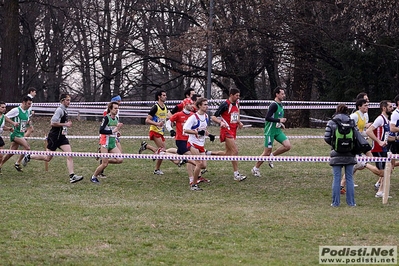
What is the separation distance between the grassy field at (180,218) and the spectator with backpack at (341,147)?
350 mm

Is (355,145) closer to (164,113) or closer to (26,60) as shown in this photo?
(164,113)

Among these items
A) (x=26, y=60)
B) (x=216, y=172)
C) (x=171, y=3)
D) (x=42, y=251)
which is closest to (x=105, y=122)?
(x=216, y=172)

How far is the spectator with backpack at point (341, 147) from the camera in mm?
11891

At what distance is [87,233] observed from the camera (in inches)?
398

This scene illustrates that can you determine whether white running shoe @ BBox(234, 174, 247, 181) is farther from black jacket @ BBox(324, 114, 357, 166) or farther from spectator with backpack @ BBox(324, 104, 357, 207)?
black jacket @ BBox(324, 114, 357, 166)

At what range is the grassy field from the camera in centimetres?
902

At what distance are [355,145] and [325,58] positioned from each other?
1979cm

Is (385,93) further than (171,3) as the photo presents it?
No

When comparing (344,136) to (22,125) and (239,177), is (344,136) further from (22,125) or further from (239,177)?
(22,125)

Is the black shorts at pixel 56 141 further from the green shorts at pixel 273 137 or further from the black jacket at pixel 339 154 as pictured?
the black jacket at pixel 339 154

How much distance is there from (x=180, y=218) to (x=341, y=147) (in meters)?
2.93

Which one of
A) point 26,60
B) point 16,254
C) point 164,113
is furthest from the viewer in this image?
point 26,60

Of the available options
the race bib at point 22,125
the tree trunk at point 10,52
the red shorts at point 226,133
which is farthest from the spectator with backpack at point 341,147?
the tree trunk at point 10,52

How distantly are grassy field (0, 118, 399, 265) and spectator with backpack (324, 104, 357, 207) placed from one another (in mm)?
350
